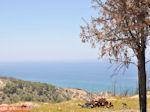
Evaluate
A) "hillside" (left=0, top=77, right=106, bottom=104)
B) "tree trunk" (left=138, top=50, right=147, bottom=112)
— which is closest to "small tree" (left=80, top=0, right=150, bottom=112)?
"tree trunk" (left=138, top=50, right=147, bottom=112)

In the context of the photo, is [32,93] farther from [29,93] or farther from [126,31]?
[126,31]

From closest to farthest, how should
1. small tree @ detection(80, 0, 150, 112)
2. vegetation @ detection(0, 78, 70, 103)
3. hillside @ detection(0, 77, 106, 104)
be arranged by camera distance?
small tree @ detection(80, 0, 150, 112)
vegetation @ detection(0, 78, 70, 103)
hillside @ detection(0, 77, 106, 104)

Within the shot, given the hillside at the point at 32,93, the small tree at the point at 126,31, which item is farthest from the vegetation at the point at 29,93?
the small tree at the point at 126,31

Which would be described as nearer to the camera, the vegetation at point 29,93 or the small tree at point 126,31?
the small tree at point 126,31

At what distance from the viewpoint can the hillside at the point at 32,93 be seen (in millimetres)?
85431

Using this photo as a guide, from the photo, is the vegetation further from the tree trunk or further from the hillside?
the tree trunk

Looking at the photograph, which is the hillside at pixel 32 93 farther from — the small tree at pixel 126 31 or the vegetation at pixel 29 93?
the small tree at pixel 126 31

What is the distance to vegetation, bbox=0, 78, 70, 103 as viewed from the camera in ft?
279

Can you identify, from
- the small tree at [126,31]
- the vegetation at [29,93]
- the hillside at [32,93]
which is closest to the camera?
the small tree at [126,31]

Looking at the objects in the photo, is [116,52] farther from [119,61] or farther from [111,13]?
[111,13]

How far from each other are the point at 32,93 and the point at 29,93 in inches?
47.7

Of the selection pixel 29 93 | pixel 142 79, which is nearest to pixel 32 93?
pixel 29 93

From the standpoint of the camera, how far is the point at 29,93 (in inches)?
3718

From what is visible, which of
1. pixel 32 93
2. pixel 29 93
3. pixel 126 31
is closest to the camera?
pixel 126 31
